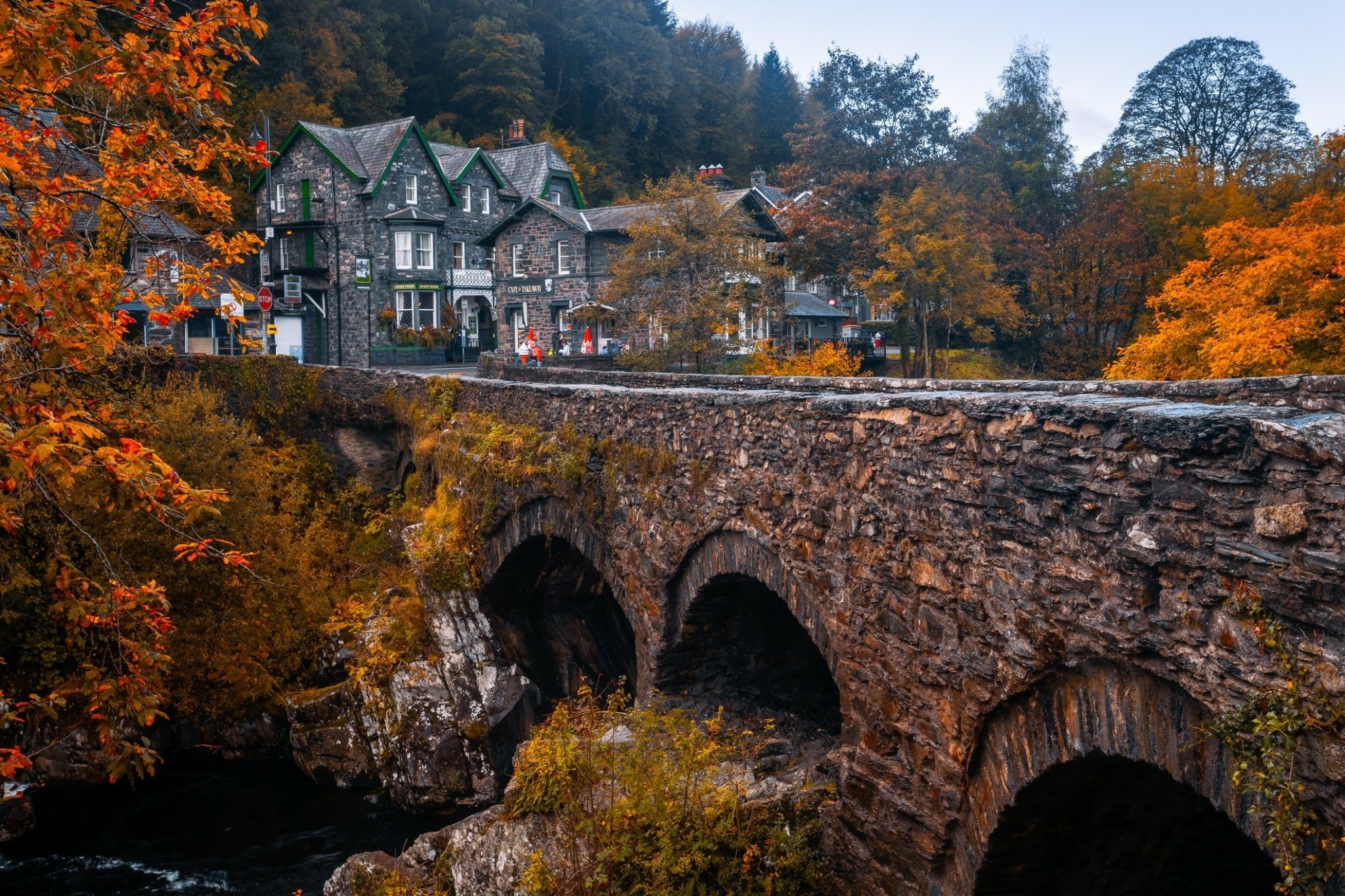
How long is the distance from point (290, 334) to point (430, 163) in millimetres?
9385

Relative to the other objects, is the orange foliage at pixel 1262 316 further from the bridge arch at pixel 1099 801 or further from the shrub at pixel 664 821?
the shrub at pixel 664 821

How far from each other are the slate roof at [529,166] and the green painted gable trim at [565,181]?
0.09 metres

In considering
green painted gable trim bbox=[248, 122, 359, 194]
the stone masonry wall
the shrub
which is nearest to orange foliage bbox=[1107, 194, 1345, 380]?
the stone masonry wall

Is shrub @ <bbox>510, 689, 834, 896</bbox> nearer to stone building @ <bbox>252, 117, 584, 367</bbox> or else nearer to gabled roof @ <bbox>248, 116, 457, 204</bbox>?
stone building @ <bbox>252, 117, 584, 367</bbox>

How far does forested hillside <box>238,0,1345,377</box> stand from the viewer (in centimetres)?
3350

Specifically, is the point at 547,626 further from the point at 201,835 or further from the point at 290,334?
the point at 290,334

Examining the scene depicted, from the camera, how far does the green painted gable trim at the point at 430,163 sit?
Answer: 40500 millimetres

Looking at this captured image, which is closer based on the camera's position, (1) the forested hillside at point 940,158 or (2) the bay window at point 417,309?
(1) the forested hillside at point 940,158

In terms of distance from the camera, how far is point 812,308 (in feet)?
159

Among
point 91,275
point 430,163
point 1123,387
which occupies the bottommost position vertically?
point 1123,387

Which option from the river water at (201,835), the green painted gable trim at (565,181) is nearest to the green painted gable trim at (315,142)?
the green painted gable trim at (565,181)

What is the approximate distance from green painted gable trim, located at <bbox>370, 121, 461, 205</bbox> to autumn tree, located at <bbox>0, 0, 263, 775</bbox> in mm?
35185

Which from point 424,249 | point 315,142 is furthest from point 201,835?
point 315,142

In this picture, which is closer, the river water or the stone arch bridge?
the stone arch bridge
